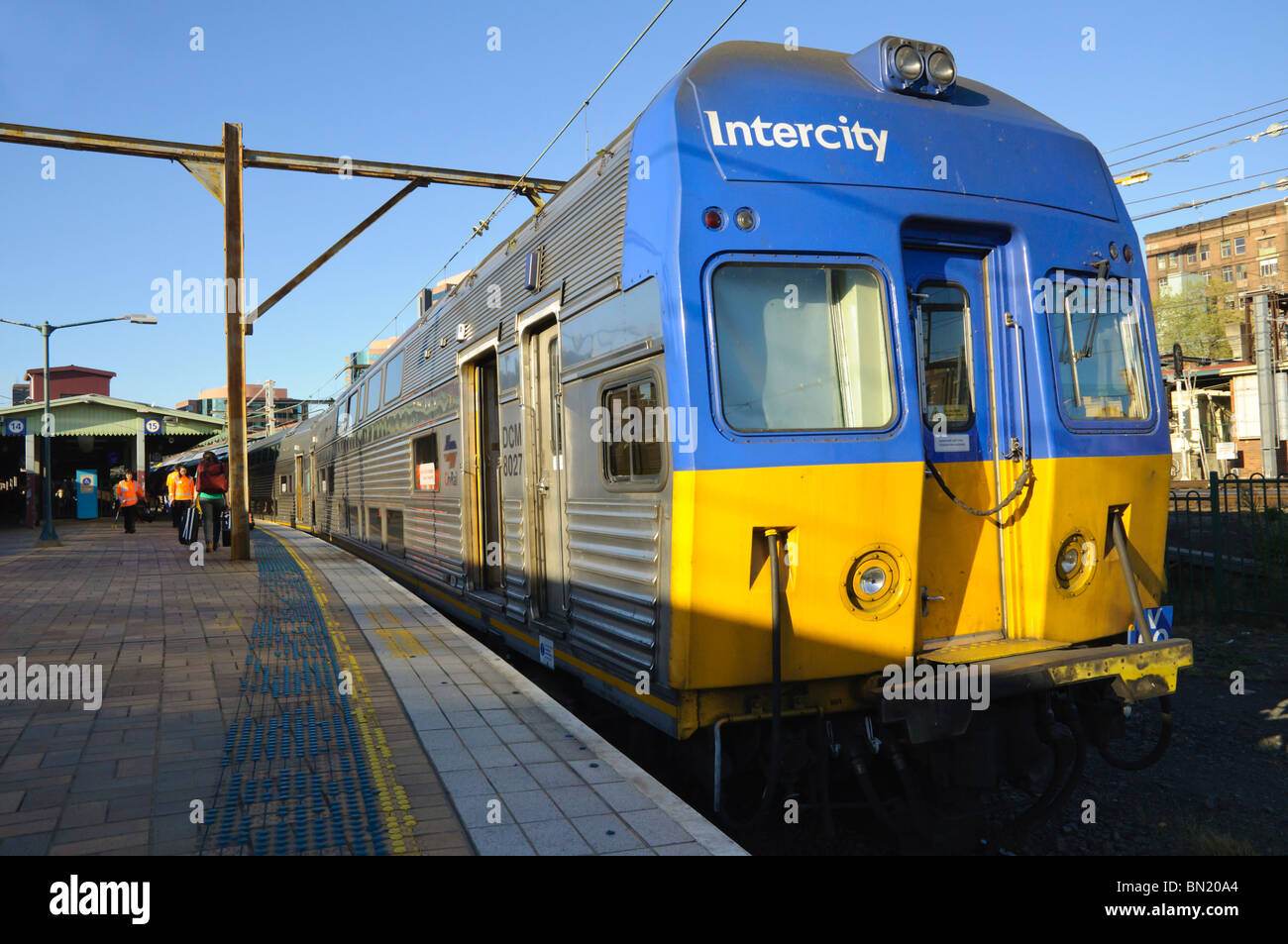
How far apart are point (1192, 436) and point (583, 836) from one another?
33638mm

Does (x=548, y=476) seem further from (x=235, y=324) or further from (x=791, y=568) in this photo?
(x=235, y=324)

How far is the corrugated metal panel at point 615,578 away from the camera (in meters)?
4.33

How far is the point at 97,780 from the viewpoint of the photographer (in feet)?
13.8

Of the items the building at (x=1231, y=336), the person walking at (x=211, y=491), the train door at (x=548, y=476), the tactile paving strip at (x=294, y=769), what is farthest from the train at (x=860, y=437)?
the building at (x=1231, y=336)

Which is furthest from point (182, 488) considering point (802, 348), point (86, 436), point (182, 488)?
point (802, 348)

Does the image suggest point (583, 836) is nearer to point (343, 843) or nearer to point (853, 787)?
point (343, 843)

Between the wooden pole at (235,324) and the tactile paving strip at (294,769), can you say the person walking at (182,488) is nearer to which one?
the wooden pole at (235,324)

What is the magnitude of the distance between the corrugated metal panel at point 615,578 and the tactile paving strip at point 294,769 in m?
1.35

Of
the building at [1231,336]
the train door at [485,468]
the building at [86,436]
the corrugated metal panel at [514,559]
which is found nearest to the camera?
the corrugated metal panel at [514,559]

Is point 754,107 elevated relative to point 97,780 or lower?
elevated

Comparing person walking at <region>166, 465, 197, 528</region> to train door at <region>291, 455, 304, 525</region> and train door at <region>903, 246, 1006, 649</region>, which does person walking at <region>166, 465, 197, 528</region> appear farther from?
train door at <region>903, 246, 1006, 649</region>

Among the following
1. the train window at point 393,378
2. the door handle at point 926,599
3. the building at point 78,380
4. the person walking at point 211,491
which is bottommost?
the door handle at point 926,599
